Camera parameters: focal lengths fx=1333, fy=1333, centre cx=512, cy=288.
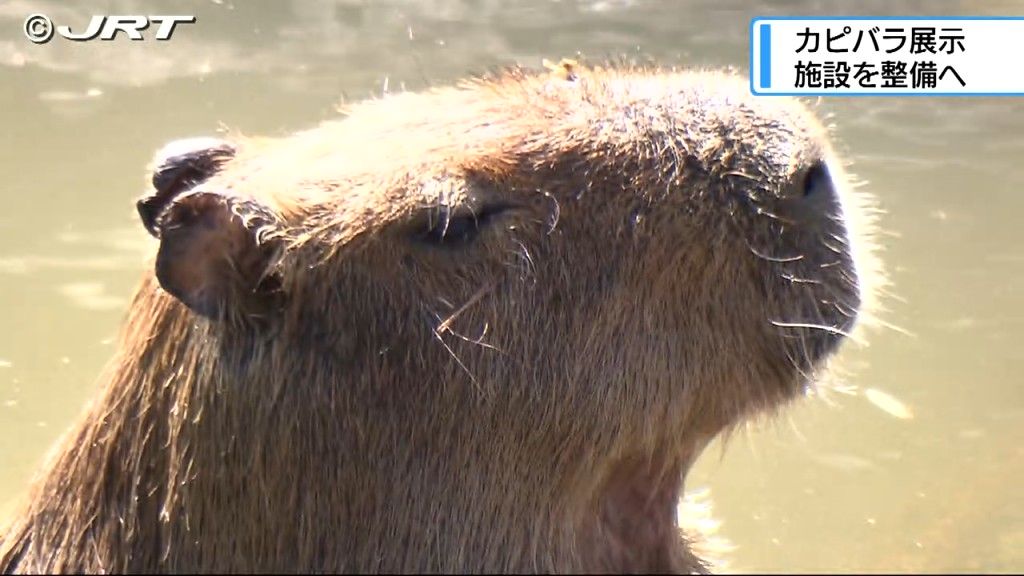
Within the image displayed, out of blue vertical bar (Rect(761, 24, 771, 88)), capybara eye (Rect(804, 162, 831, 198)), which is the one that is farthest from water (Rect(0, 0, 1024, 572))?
capybara eye (Rect(804, 162, 831, 198))

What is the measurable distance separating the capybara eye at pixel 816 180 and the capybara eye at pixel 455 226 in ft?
1.67

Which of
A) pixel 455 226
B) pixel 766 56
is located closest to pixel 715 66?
pixel 766 56

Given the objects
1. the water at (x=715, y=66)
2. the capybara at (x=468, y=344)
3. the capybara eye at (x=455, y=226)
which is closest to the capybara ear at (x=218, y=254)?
the capybara at (x=468, y=344)

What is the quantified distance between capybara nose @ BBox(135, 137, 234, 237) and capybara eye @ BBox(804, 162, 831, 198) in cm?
108

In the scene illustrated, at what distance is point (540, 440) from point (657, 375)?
0.22 metres

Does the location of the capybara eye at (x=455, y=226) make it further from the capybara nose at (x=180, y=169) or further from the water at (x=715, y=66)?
the water at (x=715, y=66)

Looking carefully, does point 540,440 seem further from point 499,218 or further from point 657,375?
point 499,218

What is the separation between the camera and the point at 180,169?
8.12 feet

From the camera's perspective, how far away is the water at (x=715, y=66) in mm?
6672

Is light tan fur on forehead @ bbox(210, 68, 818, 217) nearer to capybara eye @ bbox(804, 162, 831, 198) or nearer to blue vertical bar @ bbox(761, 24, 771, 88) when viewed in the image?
capybara eye @ bbox(804, 162, 831, 198)

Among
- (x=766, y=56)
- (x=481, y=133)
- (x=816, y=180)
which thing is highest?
(x=481, y=133)

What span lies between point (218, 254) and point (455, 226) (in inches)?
15.3

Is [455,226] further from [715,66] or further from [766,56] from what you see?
[715,66]

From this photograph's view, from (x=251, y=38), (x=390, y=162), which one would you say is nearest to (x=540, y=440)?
(x=390, y=162)
